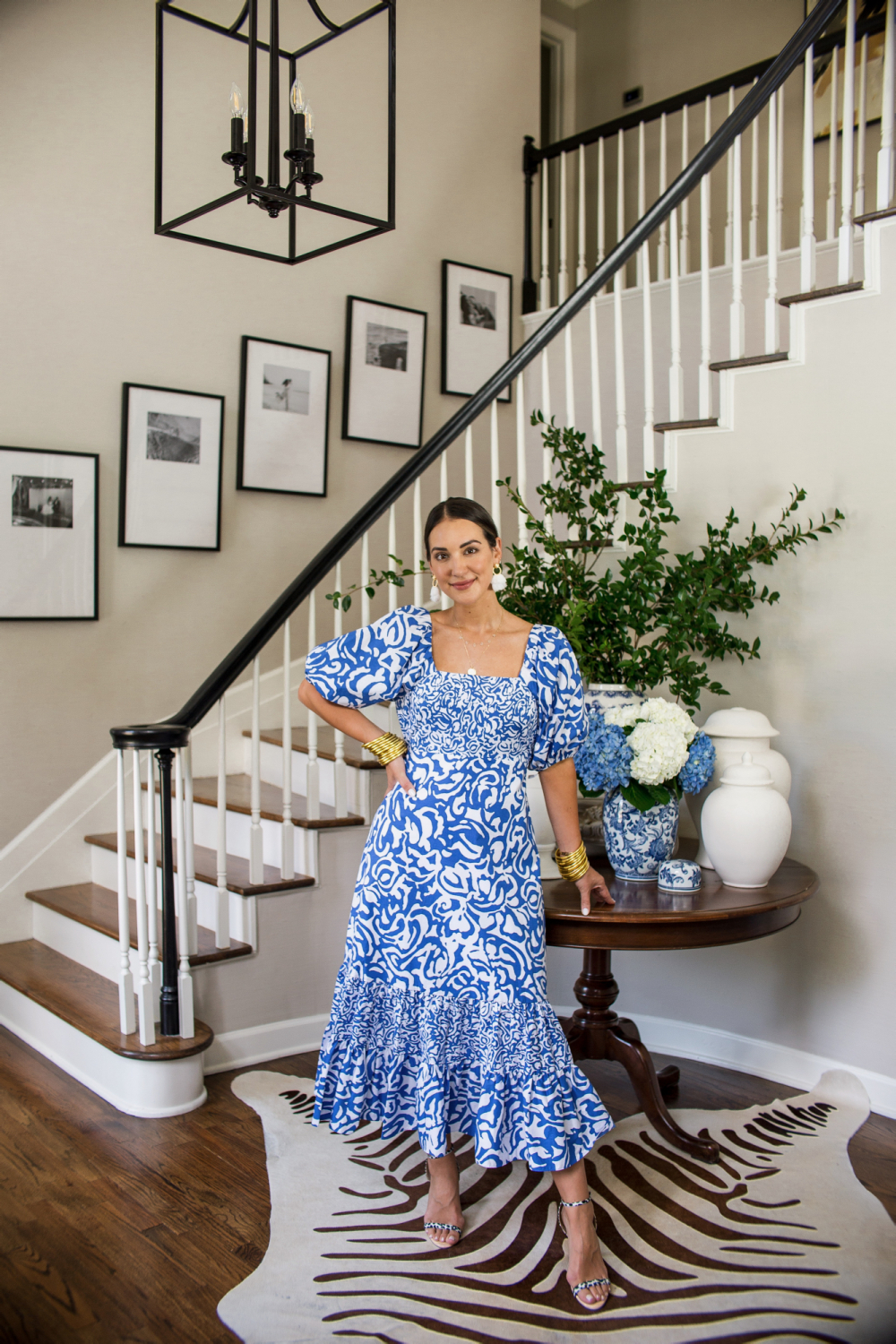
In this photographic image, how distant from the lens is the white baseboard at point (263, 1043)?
3037 mm

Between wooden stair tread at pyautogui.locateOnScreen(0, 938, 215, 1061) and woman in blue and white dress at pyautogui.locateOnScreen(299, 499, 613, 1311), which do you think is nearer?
woman in blue and white dress at pyautogui.locateOnScreen(299, 499, 613, 1311)

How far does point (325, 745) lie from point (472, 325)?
2166mm

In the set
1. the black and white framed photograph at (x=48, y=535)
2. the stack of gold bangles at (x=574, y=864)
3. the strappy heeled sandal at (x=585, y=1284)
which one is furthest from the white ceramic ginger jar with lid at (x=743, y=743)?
the black and white framed photograph at (x=48, y=535)

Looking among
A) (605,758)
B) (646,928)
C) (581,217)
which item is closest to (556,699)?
(605,758)

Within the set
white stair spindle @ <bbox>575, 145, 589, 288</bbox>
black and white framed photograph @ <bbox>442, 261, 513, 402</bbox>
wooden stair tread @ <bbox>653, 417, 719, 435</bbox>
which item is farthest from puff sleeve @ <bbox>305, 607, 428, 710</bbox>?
white stair spindle @ <bbox>575, 145, 589, 288</bbox>

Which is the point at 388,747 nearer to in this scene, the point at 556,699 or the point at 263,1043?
the point at 556,699

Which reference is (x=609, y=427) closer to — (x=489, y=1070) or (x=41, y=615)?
(x=41, y=615)

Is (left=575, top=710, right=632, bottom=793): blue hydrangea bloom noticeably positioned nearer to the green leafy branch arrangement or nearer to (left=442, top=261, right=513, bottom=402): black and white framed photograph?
the green leafy branch arrangement

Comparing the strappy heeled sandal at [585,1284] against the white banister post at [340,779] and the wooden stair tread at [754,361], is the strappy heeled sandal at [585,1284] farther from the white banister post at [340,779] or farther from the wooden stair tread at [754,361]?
the wooden stair tread at [754,361]

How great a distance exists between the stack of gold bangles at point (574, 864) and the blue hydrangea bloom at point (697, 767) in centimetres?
34

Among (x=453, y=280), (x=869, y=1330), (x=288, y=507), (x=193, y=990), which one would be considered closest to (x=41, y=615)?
(x=288, y=507)

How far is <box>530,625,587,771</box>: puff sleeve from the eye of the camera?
2.15m

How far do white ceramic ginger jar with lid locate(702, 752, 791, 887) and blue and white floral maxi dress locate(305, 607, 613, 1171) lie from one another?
1.72 ft

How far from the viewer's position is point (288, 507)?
4281 mm
